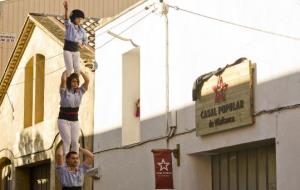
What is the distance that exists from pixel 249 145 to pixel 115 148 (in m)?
5.98

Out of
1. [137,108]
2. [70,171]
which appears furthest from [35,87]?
[70,171]

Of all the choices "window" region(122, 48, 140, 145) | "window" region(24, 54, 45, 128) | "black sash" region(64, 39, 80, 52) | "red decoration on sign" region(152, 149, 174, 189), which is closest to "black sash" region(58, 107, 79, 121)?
"black sash" region(64, 39, 80, 52)

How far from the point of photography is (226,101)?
1745cm

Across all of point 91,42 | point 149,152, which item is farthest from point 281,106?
point 91,42

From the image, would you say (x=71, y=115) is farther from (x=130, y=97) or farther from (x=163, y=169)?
(x=130, y=97)

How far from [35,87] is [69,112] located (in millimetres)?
12199

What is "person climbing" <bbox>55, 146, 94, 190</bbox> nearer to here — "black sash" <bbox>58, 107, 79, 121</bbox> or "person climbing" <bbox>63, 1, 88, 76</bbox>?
"black sash" <bbox>58, 107, 79, 121</bbox>

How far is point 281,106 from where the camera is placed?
1575cm

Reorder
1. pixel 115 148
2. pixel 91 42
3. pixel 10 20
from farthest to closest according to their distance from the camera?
pixel 10 20
pixel 91 42
pixel 115 148

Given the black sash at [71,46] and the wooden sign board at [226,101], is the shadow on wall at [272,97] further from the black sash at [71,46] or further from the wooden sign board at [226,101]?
the black sash at [71,46]

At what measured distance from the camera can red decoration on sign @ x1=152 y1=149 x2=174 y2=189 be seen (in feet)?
63.1

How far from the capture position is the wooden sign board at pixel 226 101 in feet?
54.8

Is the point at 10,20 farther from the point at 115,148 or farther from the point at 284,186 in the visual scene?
the point at 284,186

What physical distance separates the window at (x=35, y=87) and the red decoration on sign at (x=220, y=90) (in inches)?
428
